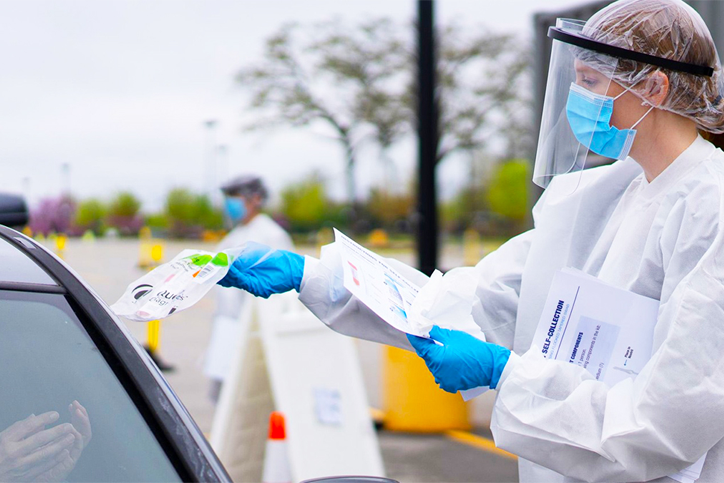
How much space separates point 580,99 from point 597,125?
0.23 ft

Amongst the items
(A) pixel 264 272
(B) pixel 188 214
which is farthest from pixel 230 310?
(B) pixel 188 214

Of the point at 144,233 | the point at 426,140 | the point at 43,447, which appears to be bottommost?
the point at 144,233

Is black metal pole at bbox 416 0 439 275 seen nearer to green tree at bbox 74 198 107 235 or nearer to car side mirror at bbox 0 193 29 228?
car side mirror at bbox 0 193 29 228

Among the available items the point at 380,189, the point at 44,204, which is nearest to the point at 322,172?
the point at 380,189

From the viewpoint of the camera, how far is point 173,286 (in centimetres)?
164

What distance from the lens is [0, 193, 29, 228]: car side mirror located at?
11.6 ft

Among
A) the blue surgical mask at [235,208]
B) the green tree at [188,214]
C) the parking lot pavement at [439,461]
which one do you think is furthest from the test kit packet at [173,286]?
the green tree at [188,214]

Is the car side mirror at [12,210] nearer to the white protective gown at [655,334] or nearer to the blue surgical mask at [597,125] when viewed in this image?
the white protective gown at [655,334]

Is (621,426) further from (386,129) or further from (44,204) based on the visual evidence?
(386,129)

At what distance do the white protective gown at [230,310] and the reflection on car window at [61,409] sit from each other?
292 cm

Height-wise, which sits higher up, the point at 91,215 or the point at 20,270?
the point at 20,270

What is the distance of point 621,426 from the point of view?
152cm

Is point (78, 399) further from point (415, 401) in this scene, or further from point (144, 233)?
point (144, 233)

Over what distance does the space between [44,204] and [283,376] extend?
9.24ft
